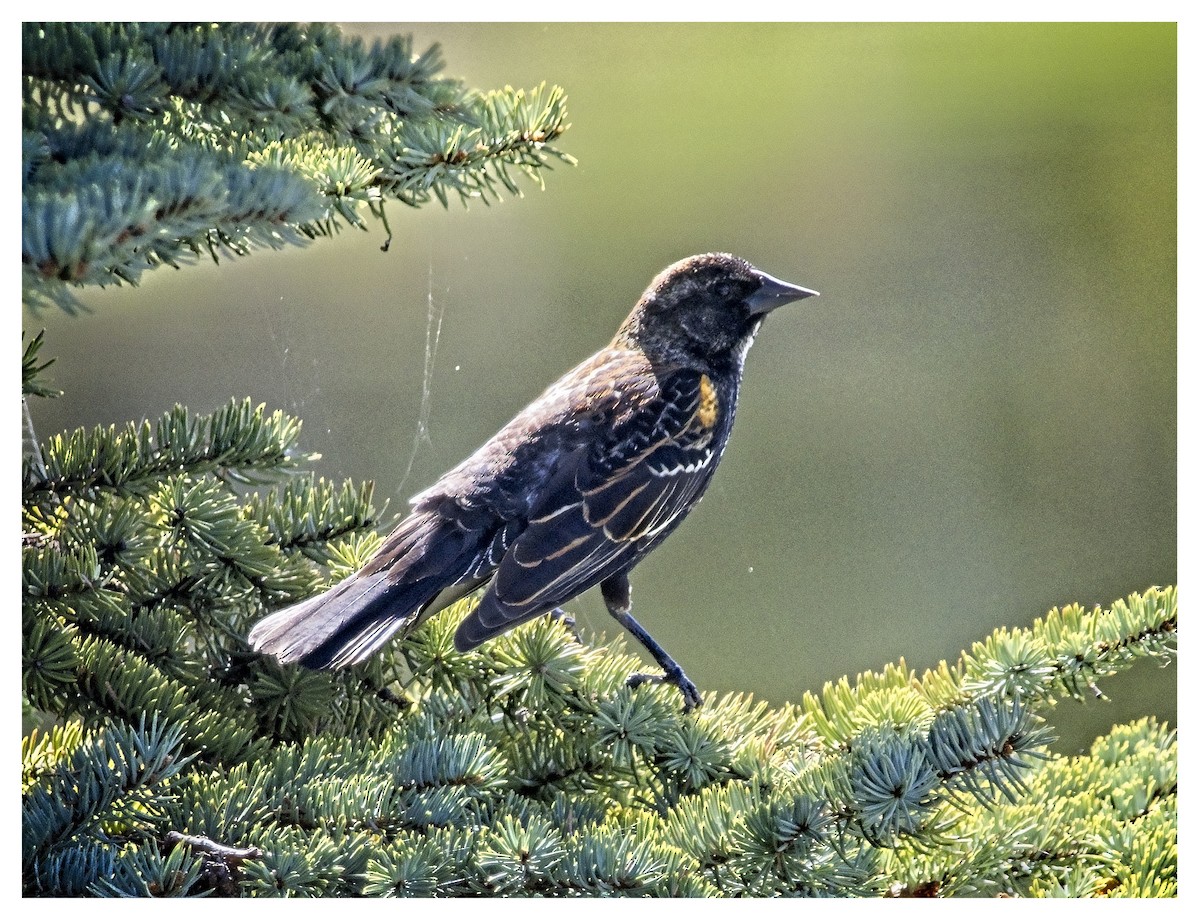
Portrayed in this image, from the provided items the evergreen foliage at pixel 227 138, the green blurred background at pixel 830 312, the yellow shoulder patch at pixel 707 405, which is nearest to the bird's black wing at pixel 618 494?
the yellow shoulder patch at pixel 707 405

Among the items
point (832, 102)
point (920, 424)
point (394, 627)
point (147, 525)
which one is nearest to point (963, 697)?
point (920, 424)

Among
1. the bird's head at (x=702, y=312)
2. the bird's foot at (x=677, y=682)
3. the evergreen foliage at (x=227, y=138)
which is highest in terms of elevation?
the evergreen foliage at (x=227, y=138)

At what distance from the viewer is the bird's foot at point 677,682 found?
1.60 metres

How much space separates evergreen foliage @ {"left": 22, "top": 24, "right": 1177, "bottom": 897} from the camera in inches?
51.0

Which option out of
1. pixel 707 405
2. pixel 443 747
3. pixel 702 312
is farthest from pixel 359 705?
pixel 702 312

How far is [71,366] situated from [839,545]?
121 centimetres

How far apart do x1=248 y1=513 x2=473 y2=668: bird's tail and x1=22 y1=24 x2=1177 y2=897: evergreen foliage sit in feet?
0.22

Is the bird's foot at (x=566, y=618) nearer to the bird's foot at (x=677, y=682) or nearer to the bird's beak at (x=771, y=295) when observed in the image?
the bird's foot at (x=677, y=682)

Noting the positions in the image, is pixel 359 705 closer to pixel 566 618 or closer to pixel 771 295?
pixel 566 618

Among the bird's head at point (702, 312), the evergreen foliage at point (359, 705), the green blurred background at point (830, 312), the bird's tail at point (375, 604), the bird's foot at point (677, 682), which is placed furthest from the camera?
the bird's head at point (702, 312)

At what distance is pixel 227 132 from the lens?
1.41 metres

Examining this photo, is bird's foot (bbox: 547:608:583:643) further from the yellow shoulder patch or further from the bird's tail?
the yellow shoulder patch

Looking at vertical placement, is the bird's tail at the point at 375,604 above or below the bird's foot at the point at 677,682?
above

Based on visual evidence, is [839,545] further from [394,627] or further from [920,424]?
[394,627]
